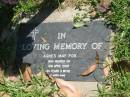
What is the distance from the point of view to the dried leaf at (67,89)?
Answer: 169 inches

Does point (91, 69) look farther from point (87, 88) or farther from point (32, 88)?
point (32, 88)

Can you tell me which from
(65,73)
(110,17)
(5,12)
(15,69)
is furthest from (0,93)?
(110,17)

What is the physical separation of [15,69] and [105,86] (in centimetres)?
103

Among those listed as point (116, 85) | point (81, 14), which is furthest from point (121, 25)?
point (116, 85)

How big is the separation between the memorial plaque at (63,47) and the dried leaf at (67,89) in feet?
0.21

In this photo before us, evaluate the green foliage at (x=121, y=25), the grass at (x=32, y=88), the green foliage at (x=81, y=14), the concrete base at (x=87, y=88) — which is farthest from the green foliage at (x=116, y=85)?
the green foliage at (x=81, y=14)

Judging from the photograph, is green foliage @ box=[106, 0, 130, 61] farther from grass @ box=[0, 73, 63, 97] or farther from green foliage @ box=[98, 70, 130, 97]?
grass @ box=[0, 73, 63, 97]

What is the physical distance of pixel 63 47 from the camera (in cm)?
459

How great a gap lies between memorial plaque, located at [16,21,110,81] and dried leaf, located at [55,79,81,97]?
0.06 m

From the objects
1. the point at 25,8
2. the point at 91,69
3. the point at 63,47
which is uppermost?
the point at 25,8

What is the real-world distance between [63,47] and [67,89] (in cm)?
47

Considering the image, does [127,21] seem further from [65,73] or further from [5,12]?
[5,12]

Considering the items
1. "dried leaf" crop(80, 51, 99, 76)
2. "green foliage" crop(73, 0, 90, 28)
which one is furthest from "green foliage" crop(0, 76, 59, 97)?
"green foliage" crop(73, 0, 90, 28)

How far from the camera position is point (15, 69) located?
470 centimetres
